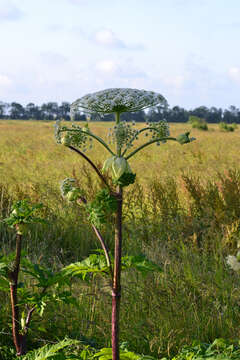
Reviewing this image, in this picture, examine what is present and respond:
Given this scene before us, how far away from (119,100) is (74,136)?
10.7 inches

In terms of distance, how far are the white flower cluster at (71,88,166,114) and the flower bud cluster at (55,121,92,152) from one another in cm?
11

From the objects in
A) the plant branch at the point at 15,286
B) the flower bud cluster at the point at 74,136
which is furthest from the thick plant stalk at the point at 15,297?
the flower bud cluster at the point at 74,136

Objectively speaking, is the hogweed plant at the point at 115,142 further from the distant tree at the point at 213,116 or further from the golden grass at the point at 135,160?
the distant tree at the point at 213,116

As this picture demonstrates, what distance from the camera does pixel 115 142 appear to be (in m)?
1.82

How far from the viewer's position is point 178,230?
5.63 meters

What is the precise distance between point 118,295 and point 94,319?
175 cm

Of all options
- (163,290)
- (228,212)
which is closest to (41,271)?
(163,290)

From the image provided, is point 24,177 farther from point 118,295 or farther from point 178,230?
point 118,295

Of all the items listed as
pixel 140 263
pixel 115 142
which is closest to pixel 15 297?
pixel 140 263

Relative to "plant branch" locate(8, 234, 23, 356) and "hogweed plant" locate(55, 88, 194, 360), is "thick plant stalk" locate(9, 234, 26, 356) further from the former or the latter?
"hogweed plant" locate(55, 88, 194, 360)

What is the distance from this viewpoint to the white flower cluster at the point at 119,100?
183cm

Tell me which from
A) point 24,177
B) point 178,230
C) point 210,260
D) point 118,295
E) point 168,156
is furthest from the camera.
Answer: point 168,156

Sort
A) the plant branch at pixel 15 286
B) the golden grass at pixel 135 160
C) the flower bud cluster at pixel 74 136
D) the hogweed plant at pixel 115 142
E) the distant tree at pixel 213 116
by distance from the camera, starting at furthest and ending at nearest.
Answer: the distant tree at pixel 213 116, the golden grass at pixel 135 160, the plant branch at pixel 15 286, the flower bud cluster at pixel 74 136, the hogweed plant at pixel 115 142

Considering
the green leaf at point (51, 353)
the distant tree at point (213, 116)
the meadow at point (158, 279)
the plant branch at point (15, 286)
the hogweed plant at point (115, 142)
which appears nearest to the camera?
the hogweed plant at point (115, 142)
